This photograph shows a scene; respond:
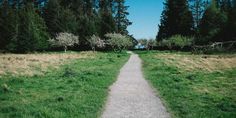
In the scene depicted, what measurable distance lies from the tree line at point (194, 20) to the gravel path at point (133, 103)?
160ft

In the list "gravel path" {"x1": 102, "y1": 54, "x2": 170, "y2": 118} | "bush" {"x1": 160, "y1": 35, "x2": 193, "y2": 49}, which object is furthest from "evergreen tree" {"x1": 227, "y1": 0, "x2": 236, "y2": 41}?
"gravel path" {"x1": 102, "y1": 54, "x2": 170, "y2": 118}

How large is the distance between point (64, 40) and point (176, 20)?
29.2 m

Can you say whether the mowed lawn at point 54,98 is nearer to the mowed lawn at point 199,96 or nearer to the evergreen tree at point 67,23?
the mowed lawn at point 199,96

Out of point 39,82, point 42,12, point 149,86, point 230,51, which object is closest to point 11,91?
point 39,82

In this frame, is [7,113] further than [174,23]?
No

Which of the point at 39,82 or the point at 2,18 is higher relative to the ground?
the point at 2,18

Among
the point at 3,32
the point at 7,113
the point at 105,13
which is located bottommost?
the point at 7,113

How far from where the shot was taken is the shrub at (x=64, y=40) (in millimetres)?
73000

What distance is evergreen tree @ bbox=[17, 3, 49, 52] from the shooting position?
219 ft

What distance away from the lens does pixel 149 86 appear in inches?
723

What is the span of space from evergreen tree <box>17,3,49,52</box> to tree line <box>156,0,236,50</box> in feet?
95.0

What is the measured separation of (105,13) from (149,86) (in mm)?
63500

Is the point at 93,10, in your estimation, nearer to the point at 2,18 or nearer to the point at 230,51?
the point at 2,18

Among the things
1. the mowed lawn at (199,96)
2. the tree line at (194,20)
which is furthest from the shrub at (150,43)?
the mowed lawn at (199,96)
